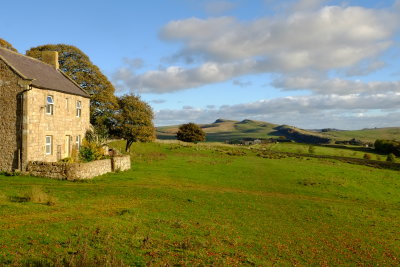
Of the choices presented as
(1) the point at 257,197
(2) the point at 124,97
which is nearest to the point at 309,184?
(1) the point at 257,197

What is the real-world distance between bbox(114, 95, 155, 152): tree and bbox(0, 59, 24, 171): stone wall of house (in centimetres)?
2431

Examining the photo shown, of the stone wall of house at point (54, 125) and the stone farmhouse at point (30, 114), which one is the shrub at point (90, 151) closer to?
the stone wall of house at point (54, 125)

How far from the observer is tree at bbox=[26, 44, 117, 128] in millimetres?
47625

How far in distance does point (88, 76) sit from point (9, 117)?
70.0ft

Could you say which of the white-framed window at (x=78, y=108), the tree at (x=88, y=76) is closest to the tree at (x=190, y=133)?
the tree at (x=88, y=76)

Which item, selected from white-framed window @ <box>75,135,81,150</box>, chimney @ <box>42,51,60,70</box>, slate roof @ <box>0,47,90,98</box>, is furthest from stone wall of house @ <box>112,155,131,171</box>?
chimney @ <box>42,51,60,70</box>

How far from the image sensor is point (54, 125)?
105 feet

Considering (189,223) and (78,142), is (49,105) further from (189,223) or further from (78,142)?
(189,223)

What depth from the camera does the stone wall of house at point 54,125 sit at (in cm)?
2891

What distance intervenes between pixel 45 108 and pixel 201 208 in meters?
19.0

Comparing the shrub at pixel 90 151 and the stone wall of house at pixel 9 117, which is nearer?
the stone wall of house at pixel 9 117

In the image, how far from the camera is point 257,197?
26.9 meters

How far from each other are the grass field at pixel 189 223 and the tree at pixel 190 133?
6977cm

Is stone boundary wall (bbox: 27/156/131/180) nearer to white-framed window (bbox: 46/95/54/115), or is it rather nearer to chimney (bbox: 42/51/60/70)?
white-framed window (bbox: 46/95/54/115)
